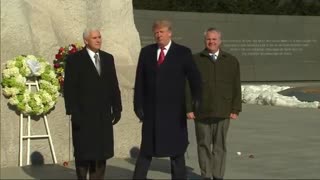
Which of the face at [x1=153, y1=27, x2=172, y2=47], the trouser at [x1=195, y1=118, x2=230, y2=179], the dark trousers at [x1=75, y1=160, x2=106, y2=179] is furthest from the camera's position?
the trouser at [x1=195, y1=118, x2=230, y2=179]

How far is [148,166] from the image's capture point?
6.89m

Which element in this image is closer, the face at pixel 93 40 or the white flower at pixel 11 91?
the face at pixel 93 40

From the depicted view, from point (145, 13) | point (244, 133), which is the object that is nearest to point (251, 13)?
point (145, 13)

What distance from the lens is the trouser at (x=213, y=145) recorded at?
751 cm

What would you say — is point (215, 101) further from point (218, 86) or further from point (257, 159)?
point (257, 159)

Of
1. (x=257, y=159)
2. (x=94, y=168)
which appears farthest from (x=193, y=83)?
(x=257, y=159)

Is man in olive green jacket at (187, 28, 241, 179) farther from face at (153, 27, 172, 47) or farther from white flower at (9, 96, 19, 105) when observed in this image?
white flower at (9, 96, 19, 105)

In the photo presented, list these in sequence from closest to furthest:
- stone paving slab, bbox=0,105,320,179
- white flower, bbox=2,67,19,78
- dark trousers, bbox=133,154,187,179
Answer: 1. dark trousers, bbox=133,154,187,179
2. stone paving slab, bbox=0,105,320,179
3. white flower, bbox=2,67,19,78

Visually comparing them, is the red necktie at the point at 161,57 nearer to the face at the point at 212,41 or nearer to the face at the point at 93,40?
the face at the point at 93,40

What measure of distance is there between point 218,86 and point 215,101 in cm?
16

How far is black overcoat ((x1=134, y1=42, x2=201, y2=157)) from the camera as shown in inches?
266

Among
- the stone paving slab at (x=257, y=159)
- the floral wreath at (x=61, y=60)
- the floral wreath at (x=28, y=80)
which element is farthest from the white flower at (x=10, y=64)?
the stone paving slab at (x=257, y=159)

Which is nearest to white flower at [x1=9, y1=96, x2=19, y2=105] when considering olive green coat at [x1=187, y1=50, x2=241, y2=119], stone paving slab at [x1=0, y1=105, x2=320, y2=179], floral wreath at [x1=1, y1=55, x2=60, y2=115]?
floral wreath at [x1=1, y1=55, x2=60, y2=115]

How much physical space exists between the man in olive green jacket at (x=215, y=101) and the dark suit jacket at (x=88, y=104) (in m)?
1.02
